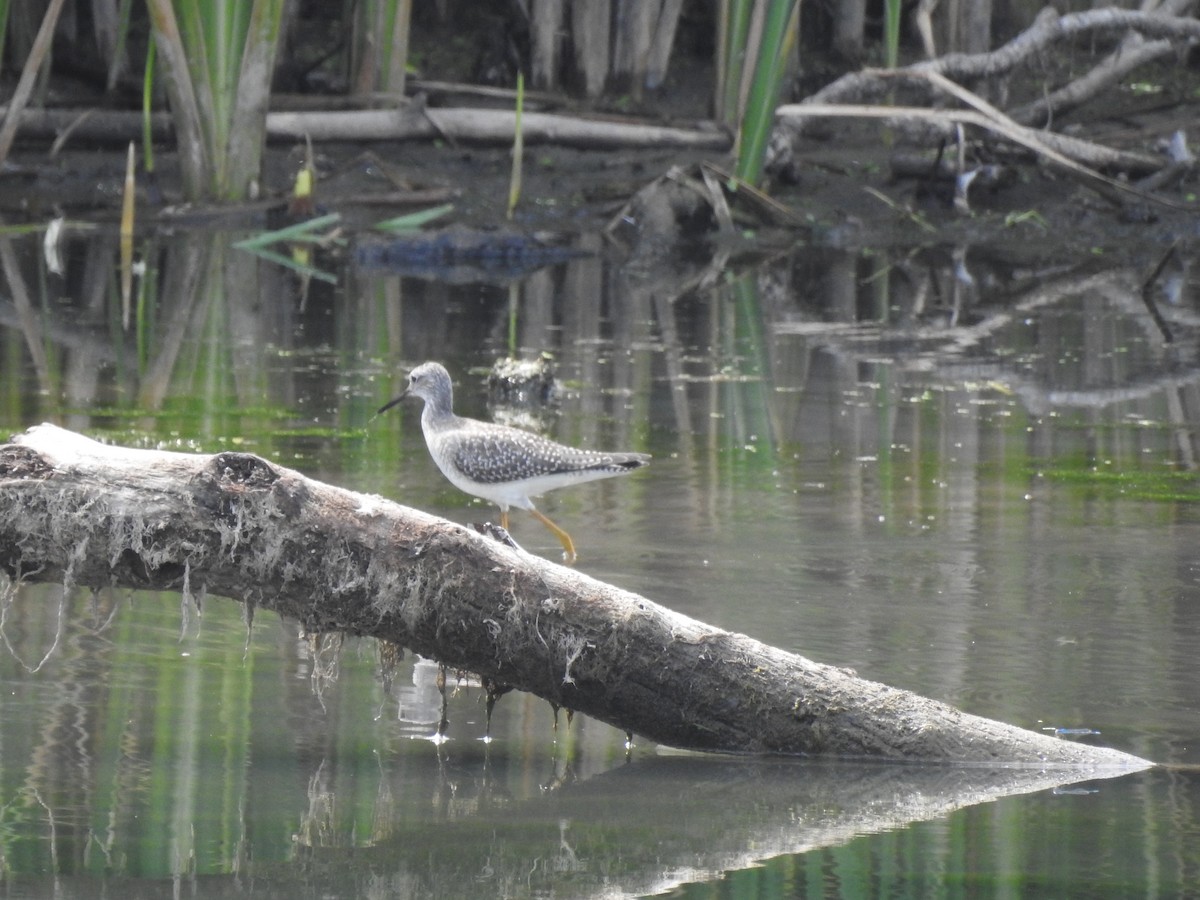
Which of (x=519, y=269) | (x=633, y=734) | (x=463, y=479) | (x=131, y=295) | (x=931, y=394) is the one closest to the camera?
(x=633, y=734)

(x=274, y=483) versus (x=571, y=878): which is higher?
(x=274, y=483)

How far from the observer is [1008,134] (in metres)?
17.3

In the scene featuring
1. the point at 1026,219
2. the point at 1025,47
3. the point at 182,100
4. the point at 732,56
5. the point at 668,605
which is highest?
the point at 1025,47

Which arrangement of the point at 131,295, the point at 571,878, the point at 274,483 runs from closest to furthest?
1. the point at 571,878
2. the point at 274,483
3. the point at 131,295

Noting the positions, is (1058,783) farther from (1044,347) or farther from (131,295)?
(131,295)

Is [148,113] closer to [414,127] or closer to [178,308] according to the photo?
[414,127]

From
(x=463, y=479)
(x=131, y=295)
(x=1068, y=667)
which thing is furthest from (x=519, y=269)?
(x=1068, y=667)

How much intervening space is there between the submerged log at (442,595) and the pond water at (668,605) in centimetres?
13

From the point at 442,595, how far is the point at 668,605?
189 cm

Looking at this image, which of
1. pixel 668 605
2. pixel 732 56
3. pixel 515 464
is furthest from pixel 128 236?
pixel 668 605

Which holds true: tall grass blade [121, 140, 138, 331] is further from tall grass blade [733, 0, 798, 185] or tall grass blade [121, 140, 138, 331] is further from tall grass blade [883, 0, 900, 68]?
tall grass blade [883, 0, 900, 68]

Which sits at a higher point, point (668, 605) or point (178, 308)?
point (178, 308)

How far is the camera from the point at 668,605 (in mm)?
7105

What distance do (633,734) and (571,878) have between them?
1024 millimetres
